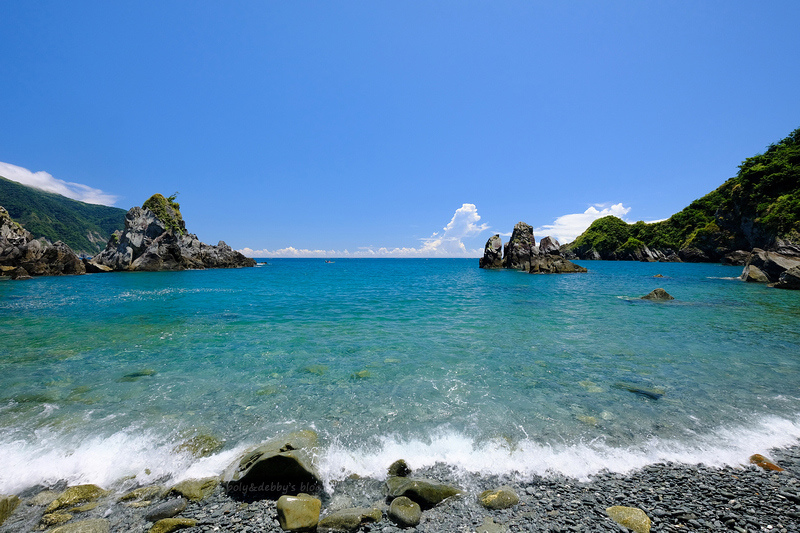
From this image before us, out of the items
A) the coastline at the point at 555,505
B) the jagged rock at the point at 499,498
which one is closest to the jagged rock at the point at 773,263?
the coastline at the point at 555,505

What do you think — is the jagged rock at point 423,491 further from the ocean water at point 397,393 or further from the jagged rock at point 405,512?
the ocean water at point 397,393

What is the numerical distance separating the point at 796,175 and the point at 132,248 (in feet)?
441

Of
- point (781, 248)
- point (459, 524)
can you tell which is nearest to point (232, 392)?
point (459, 524)

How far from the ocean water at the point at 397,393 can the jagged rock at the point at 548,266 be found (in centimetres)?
4962

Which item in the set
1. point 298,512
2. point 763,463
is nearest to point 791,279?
point 763,463

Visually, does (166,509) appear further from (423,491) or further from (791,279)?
(791,279)

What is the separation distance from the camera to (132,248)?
67.8 m

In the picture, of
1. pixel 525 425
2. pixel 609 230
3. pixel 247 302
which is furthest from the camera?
pixel 609 230

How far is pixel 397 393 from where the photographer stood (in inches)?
377

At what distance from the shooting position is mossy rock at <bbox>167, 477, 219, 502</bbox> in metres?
5.33

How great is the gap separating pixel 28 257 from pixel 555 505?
79874 millimetres

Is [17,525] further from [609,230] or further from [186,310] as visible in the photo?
[609,230]

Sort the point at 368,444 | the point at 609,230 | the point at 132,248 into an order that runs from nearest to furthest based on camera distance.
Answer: the point at 368,444
the point at 132,248
the point at 609,230

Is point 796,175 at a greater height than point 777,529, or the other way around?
point 796,175
